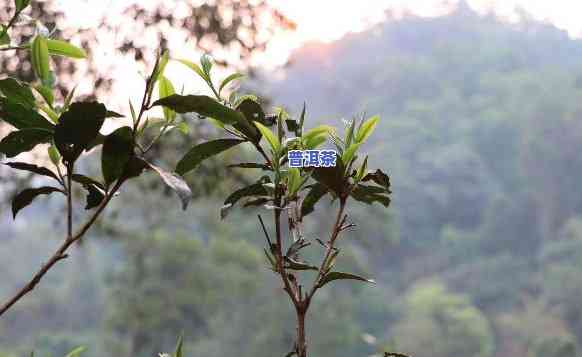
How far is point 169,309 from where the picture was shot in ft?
41.6

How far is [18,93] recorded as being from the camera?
49 centimetres

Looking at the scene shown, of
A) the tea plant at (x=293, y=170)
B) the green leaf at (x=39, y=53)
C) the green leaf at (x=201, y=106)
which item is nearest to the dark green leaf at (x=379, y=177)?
the tea plant at (x=293, y=170)

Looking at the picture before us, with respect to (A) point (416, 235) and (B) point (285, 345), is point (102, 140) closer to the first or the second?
(B) point (285, 345)

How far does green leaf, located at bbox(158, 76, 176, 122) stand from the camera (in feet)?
1.59

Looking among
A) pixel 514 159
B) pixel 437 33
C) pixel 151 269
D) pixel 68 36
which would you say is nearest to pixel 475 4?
pixel 437 33

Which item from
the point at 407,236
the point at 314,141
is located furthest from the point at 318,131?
the point at 407,236

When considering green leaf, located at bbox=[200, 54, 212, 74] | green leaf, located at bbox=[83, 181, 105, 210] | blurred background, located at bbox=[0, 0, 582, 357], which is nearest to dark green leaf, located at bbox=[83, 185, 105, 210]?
green leaf, located at bbox=[83, 181, 105, 210]

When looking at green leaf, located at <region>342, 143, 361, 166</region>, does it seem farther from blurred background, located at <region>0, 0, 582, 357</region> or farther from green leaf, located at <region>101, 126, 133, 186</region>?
blurred background, located at <region>0, 0, 582, 357</region>

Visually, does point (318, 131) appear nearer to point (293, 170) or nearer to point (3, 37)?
point (293, 170)

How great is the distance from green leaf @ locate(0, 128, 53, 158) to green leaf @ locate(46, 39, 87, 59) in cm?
5

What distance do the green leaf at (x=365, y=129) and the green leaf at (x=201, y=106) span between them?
0.30 ft

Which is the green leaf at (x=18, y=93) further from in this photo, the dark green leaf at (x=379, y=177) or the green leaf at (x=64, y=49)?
the dark green leaf at (x=379, y=177)

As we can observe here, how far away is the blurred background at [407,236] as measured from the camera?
1345 cm

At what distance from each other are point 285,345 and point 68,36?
12.4 meters
